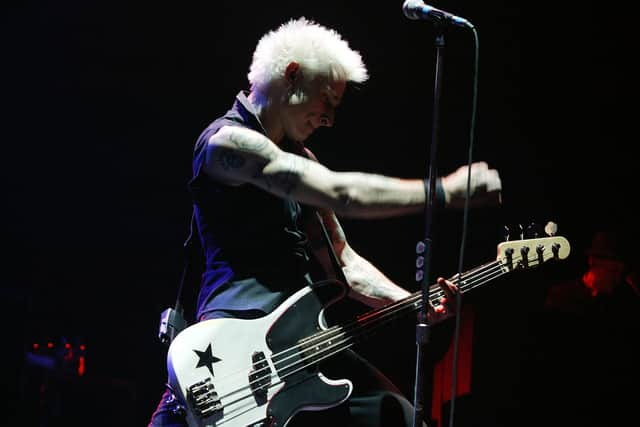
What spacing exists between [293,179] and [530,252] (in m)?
1.12

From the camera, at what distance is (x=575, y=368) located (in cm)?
479

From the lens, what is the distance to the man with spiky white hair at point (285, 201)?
7.75 ft

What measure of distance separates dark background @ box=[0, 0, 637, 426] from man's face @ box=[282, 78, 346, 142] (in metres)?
2.01

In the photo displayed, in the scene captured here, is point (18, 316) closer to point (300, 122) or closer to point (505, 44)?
point (300, 122)

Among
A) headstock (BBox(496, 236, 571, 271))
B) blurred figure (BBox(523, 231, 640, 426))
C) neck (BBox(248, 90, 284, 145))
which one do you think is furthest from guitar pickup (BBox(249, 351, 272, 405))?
blurred figure (BBox(523, 231, 640, 426))

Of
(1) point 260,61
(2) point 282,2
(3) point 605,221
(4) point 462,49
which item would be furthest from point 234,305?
(3) point 605,221

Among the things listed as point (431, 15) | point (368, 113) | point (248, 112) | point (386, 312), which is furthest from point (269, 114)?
point (368, 113)

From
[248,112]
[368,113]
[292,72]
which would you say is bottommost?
[248,112]

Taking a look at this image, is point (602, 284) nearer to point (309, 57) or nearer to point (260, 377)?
point (309, 57)

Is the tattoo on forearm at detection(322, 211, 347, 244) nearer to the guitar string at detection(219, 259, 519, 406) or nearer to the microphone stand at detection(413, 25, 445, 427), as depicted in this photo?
the guitar string at detection(219, 259, 519, 406)

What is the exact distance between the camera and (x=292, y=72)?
276 cm

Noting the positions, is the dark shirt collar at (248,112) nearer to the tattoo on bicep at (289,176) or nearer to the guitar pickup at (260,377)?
the tattoo on bicep at (289,176)

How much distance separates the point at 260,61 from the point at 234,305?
1106mm

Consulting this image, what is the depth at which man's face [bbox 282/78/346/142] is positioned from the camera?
8.98 feet
